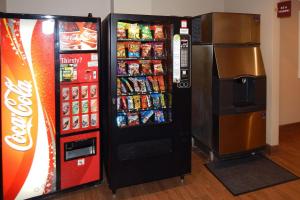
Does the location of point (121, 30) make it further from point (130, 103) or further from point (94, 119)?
point (94, 119)

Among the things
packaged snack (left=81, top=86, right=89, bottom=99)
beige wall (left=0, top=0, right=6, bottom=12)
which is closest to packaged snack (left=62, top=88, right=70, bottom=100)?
packaged snack (left=81, top=86, right=89, bottom=99)

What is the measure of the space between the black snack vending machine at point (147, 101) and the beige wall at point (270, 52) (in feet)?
4.68

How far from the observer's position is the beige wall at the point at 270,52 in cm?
343

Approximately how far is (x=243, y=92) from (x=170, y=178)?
1457 millimetres

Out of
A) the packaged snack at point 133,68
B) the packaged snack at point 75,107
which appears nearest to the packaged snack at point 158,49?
the packaged snack at point 133,68

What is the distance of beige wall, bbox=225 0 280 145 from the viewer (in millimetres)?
3428

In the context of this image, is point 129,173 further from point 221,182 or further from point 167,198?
point 221,182

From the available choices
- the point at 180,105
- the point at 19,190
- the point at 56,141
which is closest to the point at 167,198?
the point at 180,105

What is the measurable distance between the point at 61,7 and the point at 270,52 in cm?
274

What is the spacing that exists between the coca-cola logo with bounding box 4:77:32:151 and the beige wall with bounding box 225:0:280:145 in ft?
9.51

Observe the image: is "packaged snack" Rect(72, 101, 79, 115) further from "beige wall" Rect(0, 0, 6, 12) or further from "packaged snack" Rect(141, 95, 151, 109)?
"beige wall" Rect(0, 0, 6, 12)

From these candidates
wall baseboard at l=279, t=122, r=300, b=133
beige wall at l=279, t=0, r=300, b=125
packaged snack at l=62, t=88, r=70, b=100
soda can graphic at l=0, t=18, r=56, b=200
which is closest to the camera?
soda can graphic at l=0, t=18, r=56, b=200

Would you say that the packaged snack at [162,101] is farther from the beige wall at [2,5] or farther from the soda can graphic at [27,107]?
the beige wall at [2,5]

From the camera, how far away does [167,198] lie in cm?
259
